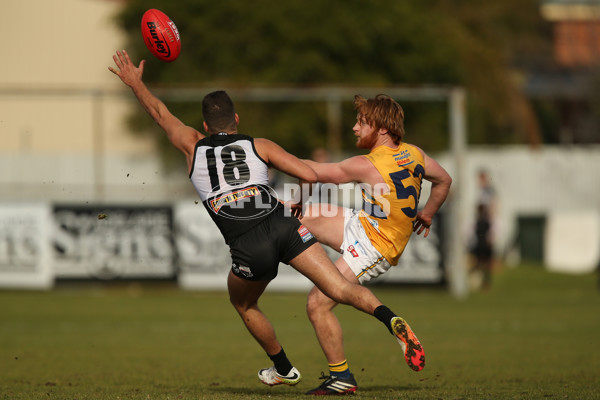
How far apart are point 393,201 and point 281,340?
551 centimetres

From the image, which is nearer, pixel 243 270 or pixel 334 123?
pixel 243 270

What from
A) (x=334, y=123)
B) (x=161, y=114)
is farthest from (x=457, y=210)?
(x=161, y=114)

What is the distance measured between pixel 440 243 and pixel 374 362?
744 centimetres

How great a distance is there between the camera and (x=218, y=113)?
7.80m

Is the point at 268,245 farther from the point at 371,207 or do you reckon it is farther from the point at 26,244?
the point at 26,244

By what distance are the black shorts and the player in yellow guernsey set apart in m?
0.47

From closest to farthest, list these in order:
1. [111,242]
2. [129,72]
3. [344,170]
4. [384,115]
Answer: [344,170]
[384,115]
[129,72]
[111,242]

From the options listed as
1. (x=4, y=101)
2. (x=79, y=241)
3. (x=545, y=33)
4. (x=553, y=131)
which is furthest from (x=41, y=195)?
(x=553, y=131)

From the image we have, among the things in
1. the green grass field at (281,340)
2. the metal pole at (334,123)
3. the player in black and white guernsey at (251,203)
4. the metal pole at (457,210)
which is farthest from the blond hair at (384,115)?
the metal pole at (334,123)

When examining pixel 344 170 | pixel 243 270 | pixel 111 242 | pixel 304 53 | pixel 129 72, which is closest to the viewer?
pixel 243 270

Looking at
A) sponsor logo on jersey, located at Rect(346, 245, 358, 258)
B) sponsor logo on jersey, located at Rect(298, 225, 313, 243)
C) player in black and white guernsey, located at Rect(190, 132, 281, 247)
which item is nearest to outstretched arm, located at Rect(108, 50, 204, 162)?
player in black and white guernsey, located at Rect(190, 132, 281, 247)

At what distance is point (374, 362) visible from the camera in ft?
36.1

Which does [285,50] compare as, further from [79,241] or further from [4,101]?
[79,241]

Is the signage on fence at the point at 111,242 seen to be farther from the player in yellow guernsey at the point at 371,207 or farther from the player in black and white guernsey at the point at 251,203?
the player in black and white guernsey at the point at 251,203
